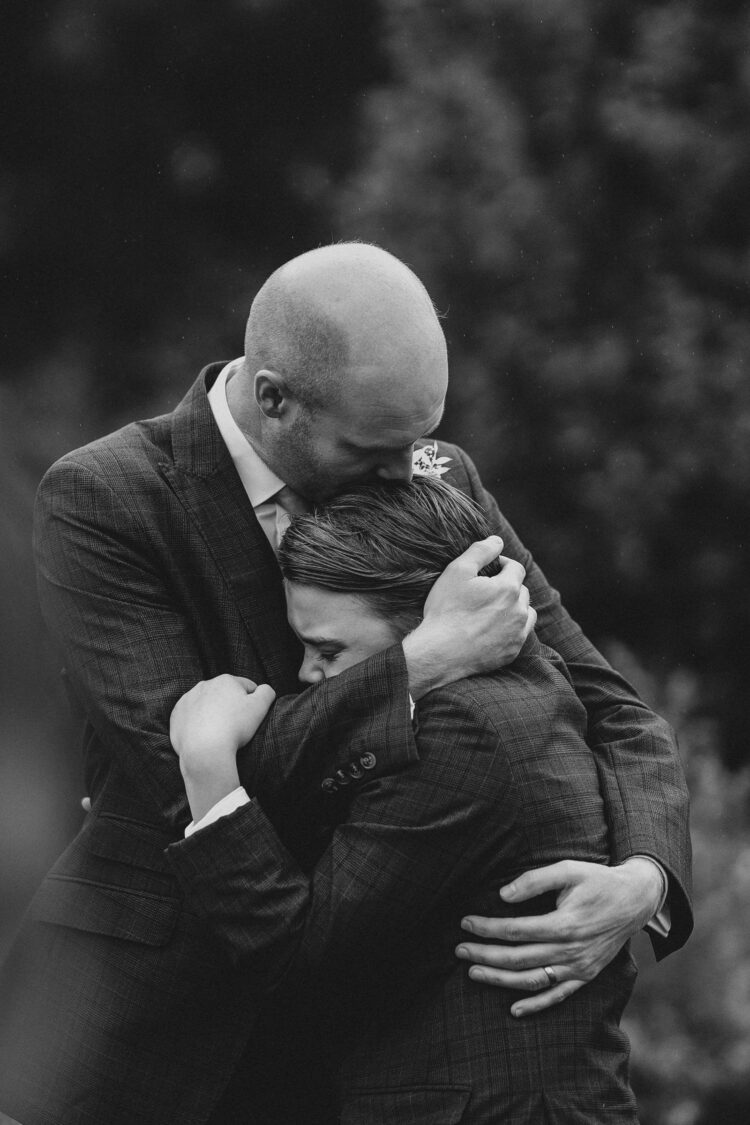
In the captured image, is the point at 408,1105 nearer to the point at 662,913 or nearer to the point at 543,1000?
the point at 543,1000

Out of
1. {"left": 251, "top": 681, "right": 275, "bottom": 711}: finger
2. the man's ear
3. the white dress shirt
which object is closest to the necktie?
the white dress shirt

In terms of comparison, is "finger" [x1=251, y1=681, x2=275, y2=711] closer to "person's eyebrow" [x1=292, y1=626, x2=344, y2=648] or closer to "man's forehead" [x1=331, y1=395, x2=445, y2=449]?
"person's eyebrow" [x1=292, y1=626, x2=344, y2=648]

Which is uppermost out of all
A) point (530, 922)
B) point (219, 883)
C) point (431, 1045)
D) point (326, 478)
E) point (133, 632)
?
point (326, 478)

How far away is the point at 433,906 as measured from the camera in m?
2.17

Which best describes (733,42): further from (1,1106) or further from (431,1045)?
(1,1106)

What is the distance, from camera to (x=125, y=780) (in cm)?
249

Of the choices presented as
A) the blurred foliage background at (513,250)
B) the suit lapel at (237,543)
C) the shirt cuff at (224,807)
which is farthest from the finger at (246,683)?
the blurred foliage background at (513,250)

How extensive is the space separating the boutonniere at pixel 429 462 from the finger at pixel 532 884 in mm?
831

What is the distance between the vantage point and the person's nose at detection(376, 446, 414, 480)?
8.17ft

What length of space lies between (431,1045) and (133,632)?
867 mm

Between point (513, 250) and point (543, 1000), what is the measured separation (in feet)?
9.70

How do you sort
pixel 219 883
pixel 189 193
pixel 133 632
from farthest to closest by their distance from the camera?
pixel 189 193 → pixel 133 632 → pixel 219 883

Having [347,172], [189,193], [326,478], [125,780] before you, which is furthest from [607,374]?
[125,780]

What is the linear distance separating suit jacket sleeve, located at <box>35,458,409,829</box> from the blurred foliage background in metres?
1.68
